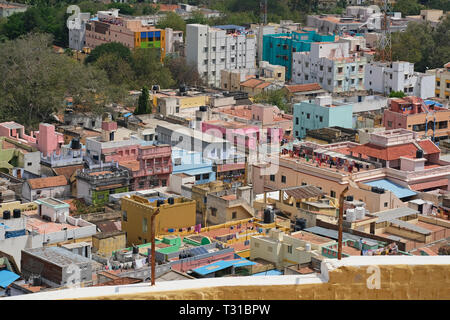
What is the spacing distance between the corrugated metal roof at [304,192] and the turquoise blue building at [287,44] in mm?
30920

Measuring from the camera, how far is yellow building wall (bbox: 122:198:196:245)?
28.7 m

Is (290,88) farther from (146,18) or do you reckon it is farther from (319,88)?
(146,18)

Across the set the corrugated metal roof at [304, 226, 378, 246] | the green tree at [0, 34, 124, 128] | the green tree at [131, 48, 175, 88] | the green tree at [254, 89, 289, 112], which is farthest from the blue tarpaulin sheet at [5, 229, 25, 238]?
the green tree at [131, 48, 175, 88]

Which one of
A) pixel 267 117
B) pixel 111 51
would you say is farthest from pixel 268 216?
pixel 111 51

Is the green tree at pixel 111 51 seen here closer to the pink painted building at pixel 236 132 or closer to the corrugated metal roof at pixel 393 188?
the pink painted building at pixel 236 132

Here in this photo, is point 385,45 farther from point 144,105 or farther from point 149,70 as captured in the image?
point 144,105

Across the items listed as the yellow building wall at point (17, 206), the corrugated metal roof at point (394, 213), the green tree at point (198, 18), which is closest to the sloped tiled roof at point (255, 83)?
the green tree at point (198, 18)

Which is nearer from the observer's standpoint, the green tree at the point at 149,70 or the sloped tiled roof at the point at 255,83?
the sloped tiled roof at the point at 255,83

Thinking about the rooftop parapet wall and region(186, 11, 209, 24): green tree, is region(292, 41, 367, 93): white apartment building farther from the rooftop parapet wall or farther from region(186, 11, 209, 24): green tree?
the rooftop parapet wall

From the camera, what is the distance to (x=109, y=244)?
91.7 feet

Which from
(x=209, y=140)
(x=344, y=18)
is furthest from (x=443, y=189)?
(x=344, y=18)

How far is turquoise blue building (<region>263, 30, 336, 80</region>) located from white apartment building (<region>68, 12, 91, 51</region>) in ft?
45.2

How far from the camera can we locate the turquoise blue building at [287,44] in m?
62.2

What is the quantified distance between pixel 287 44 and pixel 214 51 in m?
4.92
